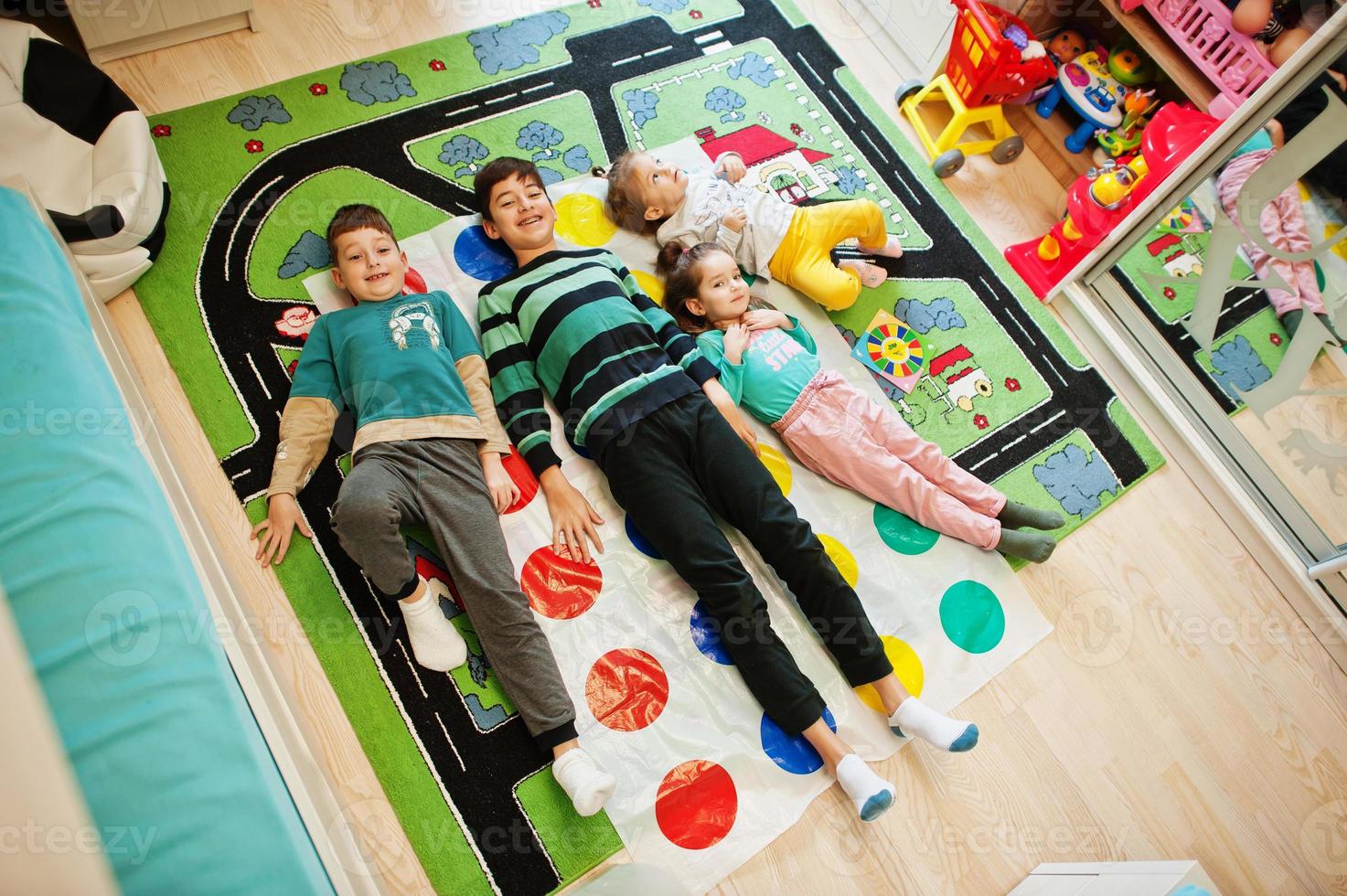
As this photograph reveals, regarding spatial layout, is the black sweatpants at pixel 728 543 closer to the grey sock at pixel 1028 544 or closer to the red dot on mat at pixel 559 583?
the red dot on mat at pixel 559 583

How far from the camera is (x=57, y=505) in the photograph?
1.27 meters

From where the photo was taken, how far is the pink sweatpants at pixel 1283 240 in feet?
6.11

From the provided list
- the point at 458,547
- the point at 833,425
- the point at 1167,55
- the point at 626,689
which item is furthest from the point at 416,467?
the point at 1167,55

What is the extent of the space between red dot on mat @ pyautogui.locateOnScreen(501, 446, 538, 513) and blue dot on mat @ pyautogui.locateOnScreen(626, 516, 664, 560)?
0.21 m

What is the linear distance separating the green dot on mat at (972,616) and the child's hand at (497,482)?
0.93 metres

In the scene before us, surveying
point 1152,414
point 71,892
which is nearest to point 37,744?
point 71,892

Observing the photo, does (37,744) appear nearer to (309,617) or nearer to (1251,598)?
(309,617)

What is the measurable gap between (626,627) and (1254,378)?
5.21 feet

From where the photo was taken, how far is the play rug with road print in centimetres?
158

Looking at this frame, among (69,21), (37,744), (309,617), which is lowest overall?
(37,744)

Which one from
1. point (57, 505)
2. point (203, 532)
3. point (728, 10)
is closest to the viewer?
point (57, 505)

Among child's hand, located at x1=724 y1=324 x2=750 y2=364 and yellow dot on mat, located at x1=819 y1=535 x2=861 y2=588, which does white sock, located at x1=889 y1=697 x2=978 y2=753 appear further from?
child's hand, located at x1=724 y1=324 x2=750 y2=364

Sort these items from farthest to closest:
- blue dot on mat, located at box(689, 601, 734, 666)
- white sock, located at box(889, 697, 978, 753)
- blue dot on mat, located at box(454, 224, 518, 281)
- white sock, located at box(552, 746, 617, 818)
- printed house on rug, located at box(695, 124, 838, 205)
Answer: printed house on rug, located at box(695, 124, 838, 205), blue dot on mat, located at box(454, 224, 518, 281), blue dot on mat, located at box(689, 601, 734, 666), white sock, located at box(889, 697, 978, 753), white sock, located at box(552, 746, 617, 818)

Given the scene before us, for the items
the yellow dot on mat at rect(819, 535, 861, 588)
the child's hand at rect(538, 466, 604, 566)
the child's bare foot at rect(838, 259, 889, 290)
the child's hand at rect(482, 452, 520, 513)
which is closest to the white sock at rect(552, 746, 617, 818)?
the child's hand at rect(538, 466, 604, 566)
